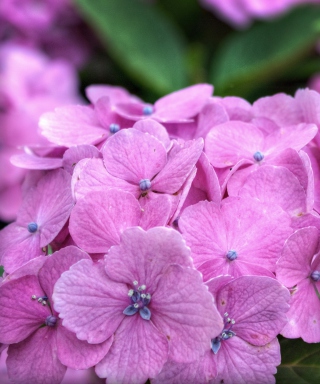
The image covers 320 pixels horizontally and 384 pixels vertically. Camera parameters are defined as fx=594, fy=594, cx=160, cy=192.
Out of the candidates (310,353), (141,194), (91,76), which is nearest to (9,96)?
(91,76)

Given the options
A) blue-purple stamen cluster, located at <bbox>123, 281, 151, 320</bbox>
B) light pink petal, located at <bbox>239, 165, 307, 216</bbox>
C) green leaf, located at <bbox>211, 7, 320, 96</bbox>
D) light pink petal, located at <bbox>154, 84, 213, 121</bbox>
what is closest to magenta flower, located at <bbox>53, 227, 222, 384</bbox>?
blue-purple stamen cluster, located at <bbox>123, 281, 151, 320</bbox>

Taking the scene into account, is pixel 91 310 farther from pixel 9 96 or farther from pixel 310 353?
pixel 9 96

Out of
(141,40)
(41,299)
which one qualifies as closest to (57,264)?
(41,299)

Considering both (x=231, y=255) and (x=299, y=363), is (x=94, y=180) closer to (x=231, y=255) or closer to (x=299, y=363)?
(x=231, y=255)

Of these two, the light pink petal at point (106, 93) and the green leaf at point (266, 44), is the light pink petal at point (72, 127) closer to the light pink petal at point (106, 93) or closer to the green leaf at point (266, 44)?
the light pink petal at point (106, 93)

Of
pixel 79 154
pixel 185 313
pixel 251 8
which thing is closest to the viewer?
pixel 185 313

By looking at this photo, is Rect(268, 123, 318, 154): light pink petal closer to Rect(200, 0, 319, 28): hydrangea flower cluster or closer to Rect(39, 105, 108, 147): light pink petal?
Rect(39, 105, 108, 147): light pink petal

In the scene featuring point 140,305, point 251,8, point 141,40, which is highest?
point 140,305

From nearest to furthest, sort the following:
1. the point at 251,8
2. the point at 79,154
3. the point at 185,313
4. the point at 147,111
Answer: the point at 185,313 < the point at 79,154 < the point at 147,111 < the point at 251,8
